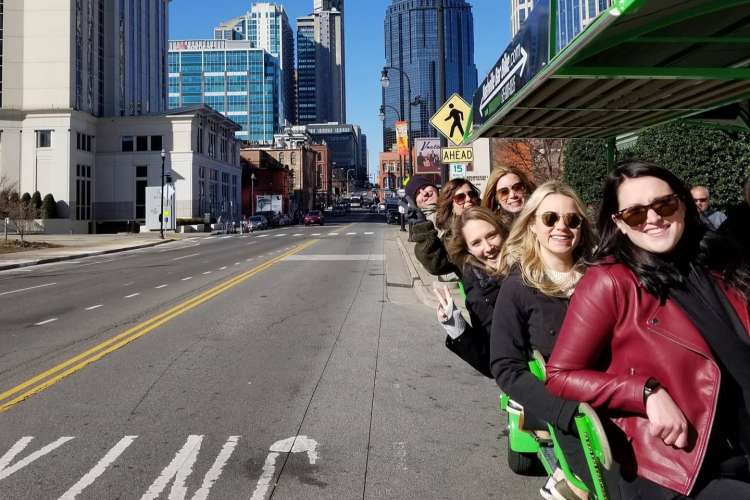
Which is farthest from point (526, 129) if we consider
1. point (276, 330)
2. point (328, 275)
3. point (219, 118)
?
point (219, 118)

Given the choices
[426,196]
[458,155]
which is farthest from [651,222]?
[458,155]

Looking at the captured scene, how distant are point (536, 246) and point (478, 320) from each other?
0.87 metres

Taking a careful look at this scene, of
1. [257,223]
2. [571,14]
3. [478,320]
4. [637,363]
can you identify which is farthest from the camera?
[257,223]

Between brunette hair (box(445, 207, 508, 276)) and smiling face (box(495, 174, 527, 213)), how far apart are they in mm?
298

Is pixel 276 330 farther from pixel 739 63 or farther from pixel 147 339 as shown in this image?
pixel 739 63

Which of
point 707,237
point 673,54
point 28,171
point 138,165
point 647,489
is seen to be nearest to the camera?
point 647,489

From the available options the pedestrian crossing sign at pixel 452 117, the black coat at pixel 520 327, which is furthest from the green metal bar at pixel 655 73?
the pedestrian crossing sign at pixel 452 117

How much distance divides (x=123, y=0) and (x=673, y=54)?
77412 millimetres

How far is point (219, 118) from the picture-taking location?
75.2m

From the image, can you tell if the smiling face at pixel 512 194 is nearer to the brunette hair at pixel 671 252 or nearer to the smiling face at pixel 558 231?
the smiling face at pixel 558 231

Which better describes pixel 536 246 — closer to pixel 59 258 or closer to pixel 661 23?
pixel 661 23

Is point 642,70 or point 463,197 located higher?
point 642,70

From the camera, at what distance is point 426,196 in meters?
5.09

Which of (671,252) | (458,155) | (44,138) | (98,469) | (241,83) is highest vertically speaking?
(241,83)
